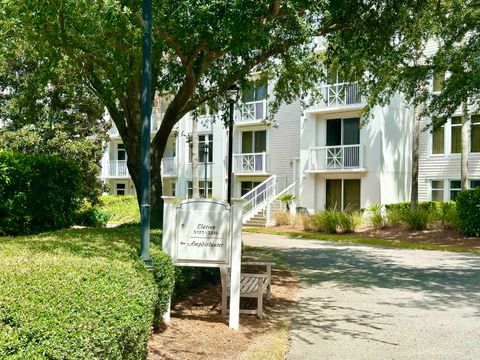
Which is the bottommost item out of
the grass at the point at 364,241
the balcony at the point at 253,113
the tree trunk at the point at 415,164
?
the grass at the point at 364,241

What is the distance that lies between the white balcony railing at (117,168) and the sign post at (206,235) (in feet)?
121

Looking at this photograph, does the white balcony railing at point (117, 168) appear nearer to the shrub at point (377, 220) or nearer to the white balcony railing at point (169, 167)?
the white balcony railing at point (169, 167)

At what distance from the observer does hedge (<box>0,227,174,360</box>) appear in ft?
11.4

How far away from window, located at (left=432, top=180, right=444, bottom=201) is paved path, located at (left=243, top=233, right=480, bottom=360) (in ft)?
40.8

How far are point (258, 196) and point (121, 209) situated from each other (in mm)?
9330

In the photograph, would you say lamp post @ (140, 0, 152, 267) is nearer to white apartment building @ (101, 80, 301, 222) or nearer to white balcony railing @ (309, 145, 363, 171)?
white balcony railing @ (309, 145, 363, 171)

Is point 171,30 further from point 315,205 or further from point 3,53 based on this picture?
point 315,205

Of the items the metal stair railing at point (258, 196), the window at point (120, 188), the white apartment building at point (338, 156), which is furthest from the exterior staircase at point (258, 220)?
the window at point (120, 188)

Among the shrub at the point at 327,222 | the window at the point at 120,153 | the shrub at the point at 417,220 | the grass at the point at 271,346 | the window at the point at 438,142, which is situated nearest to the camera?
the grass at the point at 271,346

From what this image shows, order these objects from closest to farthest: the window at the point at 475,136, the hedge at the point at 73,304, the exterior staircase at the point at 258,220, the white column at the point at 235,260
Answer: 1. the hedge at the point at 73,304
2. the white column at the point at 235,260
3. the window at the point at 475,136
4. the exterior staircase at the point at 258,220

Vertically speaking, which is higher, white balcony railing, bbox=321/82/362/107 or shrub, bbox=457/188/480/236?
white balcony railing, bbox=321/82/362/107

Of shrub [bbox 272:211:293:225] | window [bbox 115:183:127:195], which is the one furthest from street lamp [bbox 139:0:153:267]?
window [bbox 115:183:127:195]

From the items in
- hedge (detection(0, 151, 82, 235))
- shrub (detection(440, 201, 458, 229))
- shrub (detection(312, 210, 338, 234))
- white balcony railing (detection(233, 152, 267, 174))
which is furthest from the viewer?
white balcony railing (detection(233, 152, 267, 174))

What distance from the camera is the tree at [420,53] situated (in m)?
12.9
